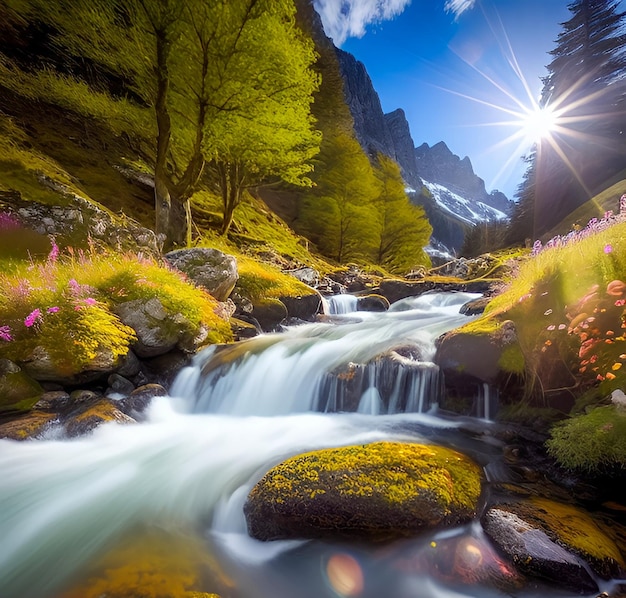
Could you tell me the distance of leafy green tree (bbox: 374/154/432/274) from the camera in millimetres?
25250

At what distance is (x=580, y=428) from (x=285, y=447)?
130 inches

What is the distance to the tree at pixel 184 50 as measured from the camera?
9.12 m

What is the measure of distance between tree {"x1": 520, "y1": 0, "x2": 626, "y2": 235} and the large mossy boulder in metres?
34.3

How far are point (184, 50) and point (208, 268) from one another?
254 inches

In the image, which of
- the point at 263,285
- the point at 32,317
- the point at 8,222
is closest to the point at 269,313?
the point at 263,285

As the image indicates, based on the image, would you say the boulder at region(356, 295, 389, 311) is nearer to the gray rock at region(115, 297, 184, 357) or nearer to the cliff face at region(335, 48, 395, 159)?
the gray rock at region(115, 297, 184, 357)

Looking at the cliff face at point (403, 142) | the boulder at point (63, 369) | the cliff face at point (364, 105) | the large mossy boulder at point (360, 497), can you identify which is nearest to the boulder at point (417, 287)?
the boulder at point (63, 369)

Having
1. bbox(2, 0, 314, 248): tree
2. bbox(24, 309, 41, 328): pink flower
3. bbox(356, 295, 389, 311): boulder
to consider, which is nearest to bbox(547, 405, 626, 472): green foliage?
bbox(24, 309, 41, 328): pink flower

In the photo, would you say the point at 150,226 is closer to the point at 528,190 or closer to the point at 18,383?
the point at 18,383

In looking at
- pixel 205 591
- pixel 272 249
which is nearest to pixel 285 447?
pixel 205 591

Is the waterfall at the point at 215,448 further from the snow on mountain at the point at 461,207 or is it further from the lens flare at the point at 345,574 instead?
the snow on mountain at the point at 461,207

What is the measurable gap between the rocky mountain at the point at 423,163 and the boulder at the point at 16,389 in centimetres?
3815

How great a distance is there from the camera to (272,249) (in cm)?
1697

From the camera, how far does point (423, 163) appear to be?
17550 centimetres
